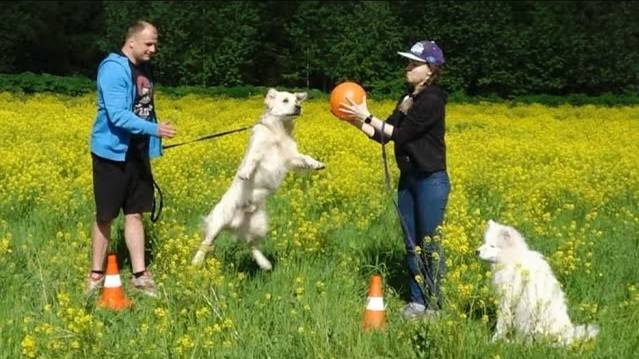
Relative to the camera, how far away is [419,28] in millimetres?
44844

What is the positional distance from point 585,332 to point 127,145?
10.9ft

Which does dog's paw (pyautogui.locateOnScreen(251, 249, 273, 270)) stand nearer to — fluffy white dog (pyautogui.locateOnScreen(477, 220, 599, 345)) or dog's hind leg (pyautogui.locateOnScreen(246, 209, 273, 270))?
dog's hind leg (pyautogui.locateOnScreen(246, 209, 273, 270))

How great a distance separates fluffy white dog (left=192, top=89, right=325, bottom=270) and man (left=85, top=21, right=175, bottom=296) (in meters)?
0.58

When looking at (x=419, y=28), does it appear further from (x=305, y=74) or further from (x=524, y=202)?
(x=524, y=202)

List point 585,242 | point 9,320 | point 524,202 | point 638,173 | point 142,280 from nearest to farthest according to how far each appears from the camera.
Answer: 1. point 9,320
2. point 142,280
3. point 585,242
4. point 524,202
5. point 638,173

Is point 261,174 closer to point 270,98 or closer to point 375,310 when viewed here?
point 270,98

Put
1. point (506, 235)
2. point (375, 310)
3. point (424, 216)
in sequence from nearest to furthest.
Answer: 1. point (375, 310)
2. point (506, 235)
3. point (424, 216)

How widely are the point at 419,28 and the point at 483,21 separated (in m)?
3.71

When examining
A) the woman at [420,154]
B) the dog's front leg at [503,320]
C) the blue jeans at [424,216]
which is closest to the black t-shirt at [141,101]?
the woman at [420,154]

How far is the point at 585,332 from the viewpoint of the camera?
4.86 m

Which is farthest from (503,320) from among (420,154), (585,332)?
(420,154)

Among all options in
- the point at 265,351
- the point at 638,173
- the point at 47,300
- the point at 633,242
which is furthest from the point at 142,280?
the point at 638,173

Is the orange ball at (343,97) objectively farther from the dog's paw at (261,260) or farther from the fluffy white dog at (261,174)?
the dog's paw at (261,260)

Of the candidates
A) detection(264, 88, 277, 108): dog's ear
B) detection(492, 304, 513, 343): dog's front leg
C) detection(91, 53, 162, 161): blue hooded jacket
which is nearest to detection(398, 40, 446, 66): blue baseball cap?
detection(264, 88, 277, 108): dog's ear
